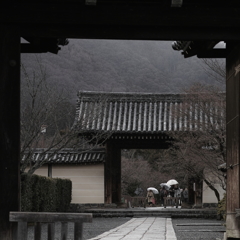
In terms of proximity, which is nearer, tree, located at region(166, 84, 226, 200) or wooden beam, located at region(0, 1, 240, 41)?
wooden beam, located at region(0, 1, 240, 41)

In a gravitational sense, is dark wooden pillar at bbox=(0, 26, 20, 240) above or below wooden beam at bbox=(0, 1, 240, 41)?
below

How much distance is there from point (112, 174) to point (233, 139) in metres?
17.3

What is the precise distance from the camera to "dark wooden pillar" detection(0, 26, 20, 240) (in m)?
7.07

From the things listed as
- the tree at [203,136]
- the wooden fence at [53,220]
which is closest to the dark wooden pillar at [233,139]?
the wooden fence at [53,220]

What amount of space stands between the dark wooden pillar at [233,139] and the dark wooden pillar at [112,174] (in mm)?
16741

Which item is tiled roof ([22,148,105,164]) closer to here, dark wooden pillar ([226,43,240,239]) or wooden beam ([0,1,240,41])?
dark wooden pillar ([226,43,240,239])

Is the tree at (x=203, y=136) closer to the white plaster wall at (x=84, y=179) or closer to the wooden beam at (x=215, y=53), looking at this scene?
the white plaster wall at (x=84, y=179)

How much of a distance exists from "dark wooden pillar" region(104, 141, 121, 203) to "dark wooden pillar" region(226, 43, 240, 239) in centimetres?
1674

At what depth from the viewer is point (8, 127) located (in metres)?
7.13

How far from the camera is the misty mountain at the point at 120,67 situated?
199 ft

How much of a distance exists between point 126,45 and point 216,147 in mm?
57220

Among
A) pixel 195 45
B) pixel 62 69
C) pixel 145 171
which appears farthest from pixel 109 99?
pixel 62 69

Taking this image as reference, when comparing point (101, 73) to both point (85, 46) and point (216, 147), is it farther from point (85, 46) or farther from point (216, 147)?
point (216, 147)

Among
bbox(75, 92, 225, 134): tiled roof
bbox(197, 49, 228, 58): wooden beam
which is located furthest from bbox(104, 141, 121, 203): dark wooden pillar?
bbox(197, 49, 228, 58): wooden beam
